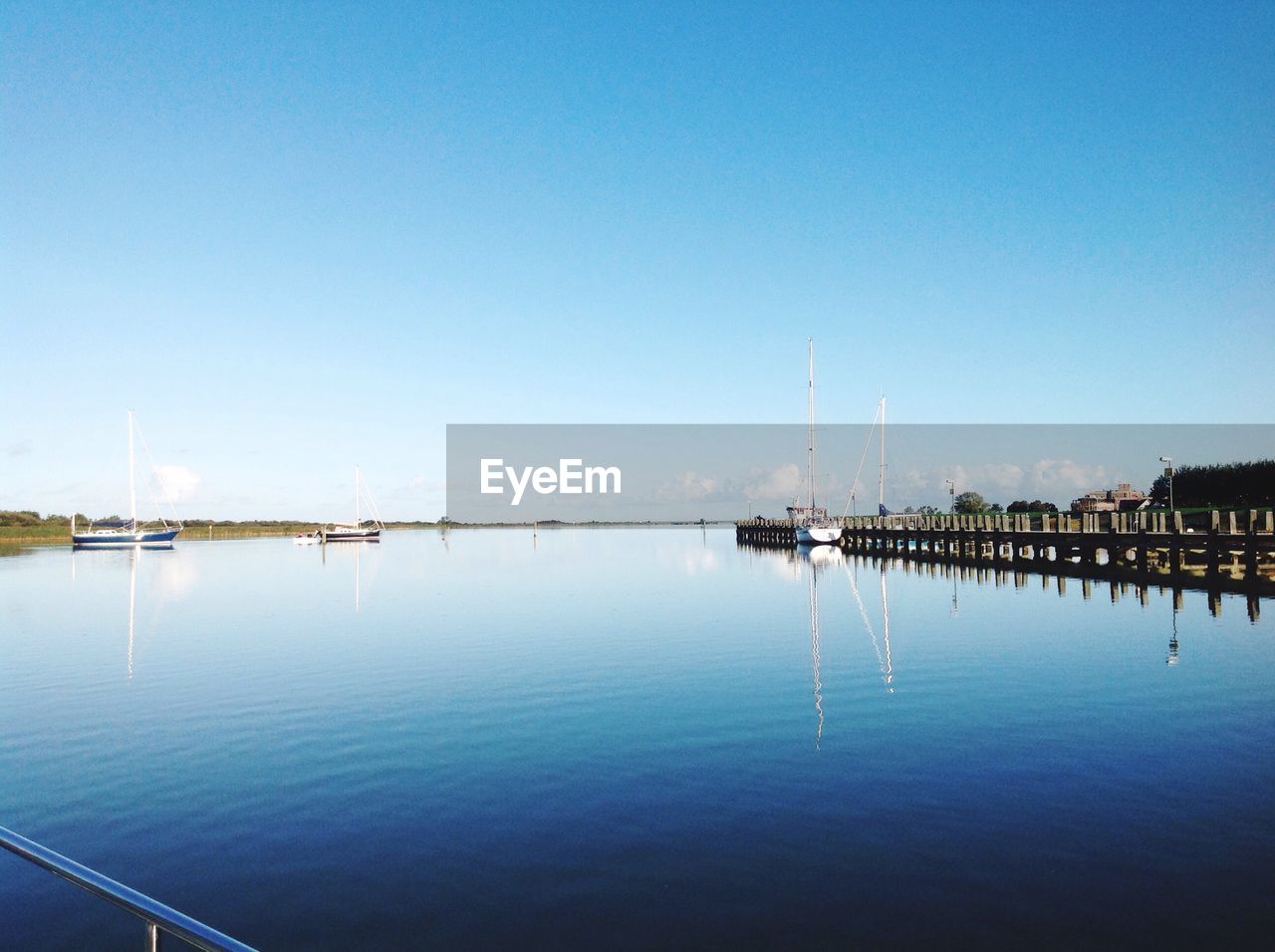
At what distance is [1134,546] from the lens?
150ft

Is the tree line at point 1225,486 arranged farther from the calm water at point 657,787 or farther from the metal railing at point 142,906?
the metal railing at point 142,906

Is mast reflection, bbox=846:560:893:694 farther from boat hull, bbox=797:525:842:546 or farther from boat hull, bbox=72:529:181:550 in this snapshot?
boat hull, bbox=72:529:181:550

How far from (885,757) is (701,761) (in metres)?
3.05

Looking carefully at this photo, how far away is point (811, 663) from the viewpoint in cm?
2439

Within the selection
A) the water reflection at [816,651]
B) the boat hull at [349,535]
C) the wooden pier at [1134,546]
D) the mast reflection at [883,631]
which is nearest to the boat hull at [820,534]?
the wooden pier at [1134,546]

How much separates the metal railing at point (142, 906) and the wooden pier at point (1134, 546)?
42.2m

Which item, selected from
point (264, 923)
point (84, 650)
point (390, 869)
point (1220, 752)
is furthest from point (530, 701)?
point (84, 650)

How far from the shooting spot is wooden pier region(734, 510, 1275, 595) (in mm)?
39250

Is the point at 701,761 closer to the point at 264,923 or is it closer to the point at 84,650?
the point at 264,923

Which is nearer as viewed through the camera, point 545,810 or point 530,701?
point 545,810

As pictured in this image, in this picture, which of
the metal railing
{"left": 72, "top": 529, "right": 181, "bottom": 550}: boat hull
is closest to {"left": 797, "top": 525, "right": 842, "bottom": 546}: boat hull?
{"left": 72, "top": 529, "right": 181, "bottom": 550}: boat hull

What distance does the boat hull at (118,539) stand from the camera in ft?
429

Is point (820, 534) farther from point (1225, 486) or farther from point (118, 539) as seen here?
point (118, 539)

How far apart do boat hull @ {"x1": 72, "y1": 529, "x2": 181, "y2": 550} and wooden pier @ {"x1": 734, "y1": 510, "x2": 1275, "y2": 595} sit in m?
111
